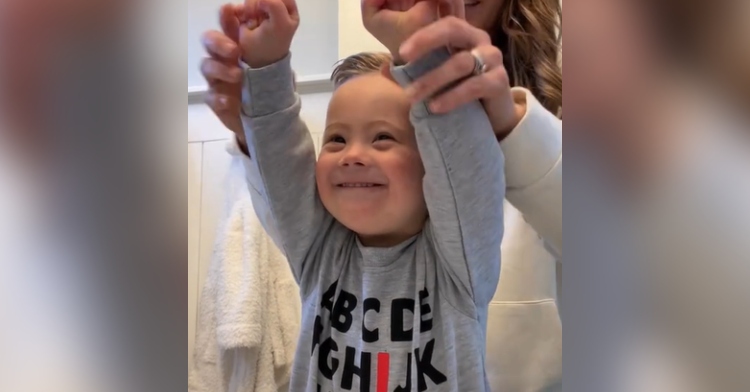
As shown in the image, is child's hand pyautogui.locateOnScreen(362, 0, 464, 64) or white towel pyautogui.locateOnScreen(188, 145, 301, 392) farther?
white towel pyautogui.locateOnScreen(188, 145, 301, 392)

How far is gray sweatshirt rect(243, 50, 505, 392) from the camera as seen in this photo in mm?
335

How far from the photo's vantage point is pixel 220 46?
1.08 feet

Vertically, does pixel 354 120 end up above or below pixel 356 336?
above

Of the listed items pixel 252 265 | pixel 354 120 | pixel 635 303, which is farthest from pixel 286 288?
pixel 635 303

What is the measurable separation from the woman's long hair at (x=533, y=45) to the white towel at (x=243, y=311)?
8.2 inches

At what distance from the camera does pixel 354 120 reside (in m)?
0.36

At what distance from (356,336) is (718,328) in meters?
0.21

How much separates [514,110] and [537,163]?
3 cm

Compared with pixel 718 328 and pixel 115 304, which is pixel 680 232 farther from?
pixel 115 304

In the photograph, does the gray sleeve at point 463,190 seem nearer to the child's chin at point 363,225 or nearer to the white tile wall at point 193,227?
the child's chin at point 363,225

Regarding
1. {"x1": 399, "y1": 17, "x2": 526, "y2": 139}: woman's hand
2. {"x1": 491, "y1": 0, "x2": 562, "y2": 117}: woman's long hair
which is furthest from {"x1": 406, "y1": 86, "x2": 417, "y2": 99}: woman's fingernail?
{"x1": 491, "y1": 0, "x2": 562, "y2": 117}: woman's long hair

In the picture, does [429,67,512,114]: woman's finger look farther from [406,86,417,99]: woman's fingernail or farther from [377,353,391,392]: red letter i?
[377,353,391,392]: red letter i

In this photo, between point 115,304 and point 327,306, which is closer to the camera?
point 115,304

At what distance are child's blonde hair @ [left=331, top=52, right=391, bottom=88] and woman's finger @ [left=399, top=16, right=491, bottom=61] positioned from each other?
5cm
